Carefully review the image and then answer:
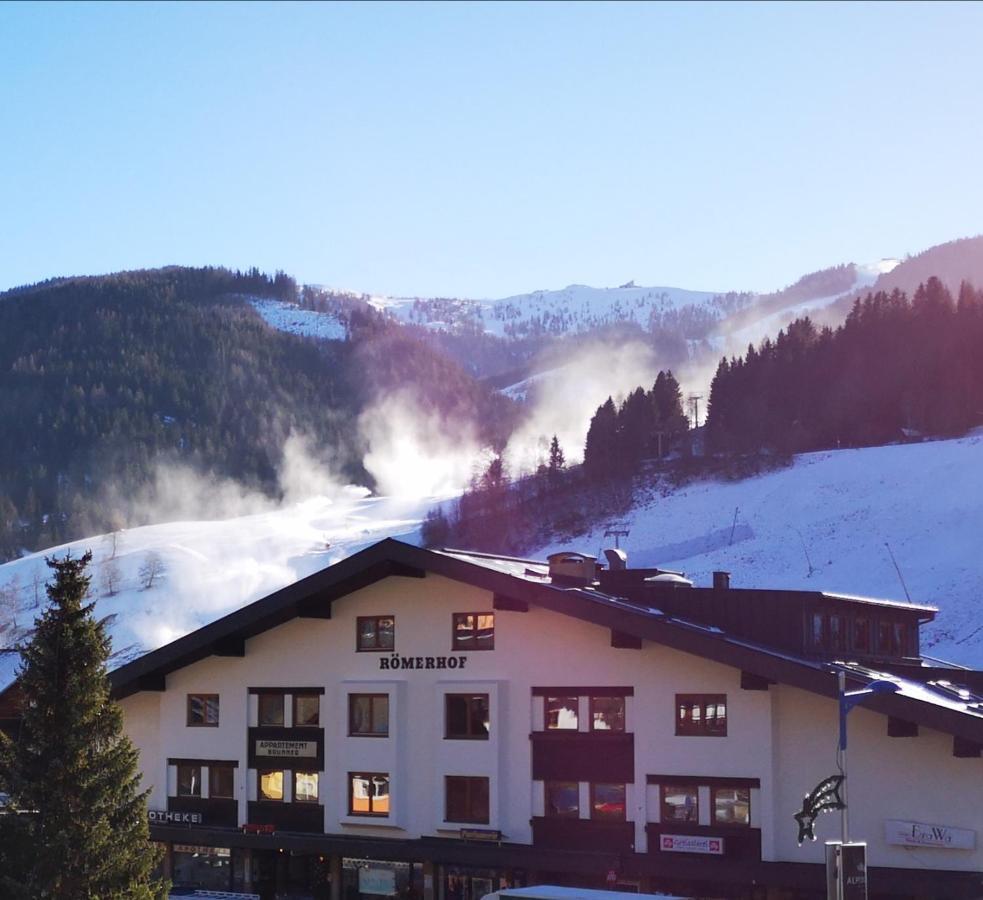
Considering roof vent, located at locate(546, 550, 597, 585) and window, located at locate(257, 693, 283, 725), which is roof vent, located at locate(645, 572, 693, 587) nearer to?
roof vent, located at locate(546, 550, 597, 585)

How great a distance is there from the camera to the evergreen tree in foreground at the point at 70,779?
3195 centimetres

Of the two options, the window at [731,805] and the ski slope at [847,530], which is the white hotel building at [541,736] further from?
the ski slope at [847,530]

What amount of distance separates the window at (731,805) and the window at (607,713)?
3.12m

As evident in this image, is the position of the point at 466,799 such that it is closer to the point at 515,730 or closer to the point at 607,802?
the point at 515,730

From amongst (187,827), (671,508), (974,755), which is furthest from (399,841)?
(671,508)

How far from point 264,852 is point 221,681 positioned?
5.16 m

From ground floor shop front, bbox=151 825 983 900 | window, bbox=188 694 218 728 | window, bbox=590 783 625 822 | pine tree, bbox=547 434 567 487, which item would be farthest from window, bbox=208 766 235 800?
pine tree, bbox=547 434 567 487

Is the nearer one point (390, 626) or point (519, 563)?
point (390, 626)

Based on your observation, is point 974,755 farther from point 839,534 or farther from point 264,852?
point 839,534

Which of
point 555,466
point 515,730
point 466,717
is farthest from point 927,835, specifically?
point 555,466

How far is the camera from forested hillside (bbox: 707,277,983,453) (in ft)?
531

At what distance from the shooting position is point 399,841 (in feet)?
137

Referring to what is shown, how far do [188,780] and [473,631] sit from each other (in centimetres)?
1064

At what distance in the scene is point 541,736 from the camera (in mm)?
40438
